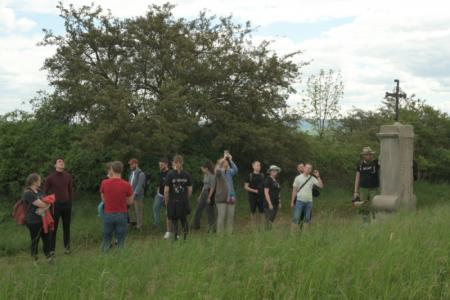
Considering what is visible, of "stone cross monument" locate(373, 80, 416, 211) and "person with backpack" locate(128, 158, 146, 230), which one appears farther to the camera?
"person with backpack" locate(128, 158, 146, 230)

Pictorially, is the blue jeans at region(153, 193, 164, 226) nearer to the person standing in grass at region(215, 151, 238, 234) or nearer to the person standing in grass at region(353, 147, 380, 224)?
the person standing in grass at region(215, 151, 238, 234)

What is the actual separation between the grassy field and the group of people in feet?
6.14

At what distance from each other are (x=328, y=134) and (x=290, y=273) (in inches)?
834

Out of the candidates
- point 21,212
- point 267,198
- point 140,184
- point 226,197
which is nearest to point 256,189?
point 267,198

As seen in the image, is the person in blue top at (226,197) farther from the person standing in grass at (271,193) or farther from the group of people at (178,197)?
the person standing in grass at (271,193)

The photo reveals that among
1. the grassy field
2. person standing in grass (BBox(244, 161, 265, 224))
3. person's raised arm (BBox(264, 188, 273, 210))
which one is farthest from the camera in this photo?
person standing in grass (BBox(244, 161, 265, 224))

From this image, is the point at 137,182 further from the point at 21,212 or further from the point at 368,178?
the point at 368,178

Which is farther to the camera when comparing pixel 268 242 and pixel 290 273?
pixel 268 242

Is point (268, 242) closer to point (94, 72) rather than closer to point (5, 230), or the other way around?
point (5, 230)

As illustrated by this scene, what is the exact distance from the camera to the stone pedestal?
12031 millimetres

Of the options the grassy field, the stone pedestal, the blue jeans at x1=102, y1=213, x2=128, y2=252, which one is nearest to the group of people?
the blue jeans at x1=102, y1=213, x2=128, y2=252

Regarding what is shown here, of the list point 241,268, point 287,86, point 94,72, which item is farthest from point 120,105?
point 241,268

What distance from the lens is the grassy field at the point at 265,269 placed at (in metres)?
4.79

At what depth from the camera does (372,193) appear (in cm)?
1223
